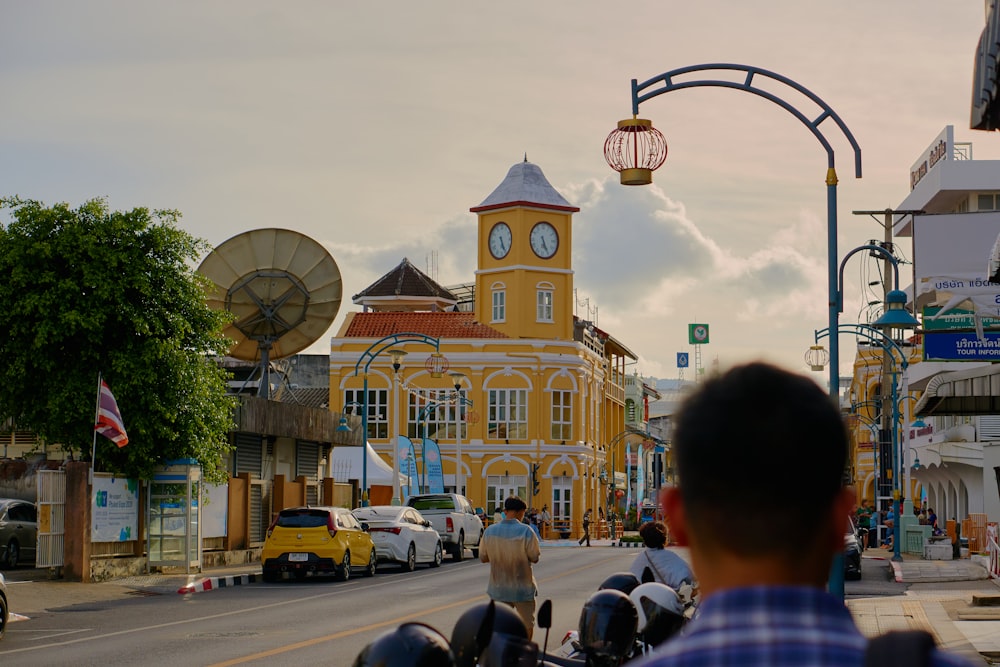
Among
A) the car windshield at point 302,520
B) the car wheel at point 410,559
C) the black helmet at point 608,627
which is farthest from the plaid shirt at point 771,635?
the car wheel at point 410,559

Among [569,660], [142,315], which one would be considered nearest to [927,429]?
[142,315]

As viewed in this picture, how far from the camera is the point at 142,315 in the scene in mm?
30703

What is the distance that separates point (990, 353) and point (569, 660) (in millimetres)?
13605

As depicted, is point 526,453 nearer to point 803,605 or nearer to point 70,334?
point 70,334

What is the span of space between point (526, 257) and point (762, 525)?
270 feet

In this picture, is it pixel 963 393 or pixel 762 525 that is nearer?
pixel 762 525

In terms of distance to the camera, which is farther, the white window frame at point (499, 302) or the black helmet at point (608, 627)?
the white window frame at point (499, 302)

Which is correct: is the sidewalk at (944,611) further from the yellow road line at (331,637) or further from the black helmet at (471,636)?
the yellow road line at (331,637)

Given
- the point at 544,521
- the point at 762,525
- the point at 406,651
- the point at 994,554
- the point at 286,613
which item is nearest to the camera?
the point at 762,525

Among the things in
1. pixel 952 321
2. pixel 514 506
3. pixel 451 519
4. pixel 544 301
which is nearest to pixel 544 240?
pixel 544 301

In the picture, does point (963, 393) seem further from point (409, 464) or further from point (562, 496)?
point (562, 496)

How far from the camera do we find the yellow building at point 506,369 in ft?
272

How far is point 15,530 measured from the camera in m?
33.0

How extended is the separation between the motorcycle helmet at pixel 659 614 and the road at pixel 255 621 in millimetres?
7378
